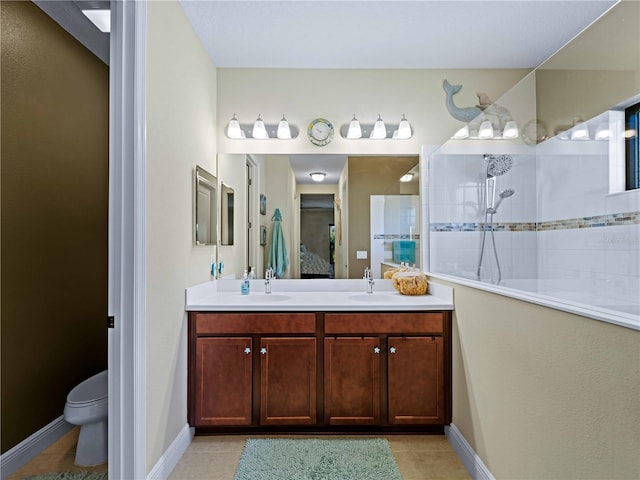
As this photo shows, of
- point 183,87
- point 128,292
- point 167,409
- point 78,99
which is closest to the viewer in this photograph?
point 128,292

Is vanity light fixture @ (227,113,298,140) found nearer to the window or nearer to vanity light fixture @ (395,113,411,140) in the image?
vanity light fixture @ (395,113,411,140)

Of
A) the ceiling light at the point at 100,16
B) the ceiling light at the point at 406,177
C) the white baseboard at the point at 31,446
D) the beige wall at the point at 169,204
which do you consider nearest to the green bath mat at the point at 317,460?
the beige wall at the point at 169,204

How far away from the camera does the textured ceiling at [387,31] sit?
84.3 inches

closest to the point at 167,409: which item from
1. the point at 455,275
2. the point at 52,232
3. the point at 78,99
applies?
the point at 52,232

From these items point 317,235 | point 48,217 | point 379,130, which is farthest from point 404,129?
point 48,217

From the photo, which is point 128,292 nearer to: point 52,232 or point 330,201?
point 52,232

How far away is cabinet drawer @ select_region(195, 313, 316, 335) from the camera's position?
2.32 meters

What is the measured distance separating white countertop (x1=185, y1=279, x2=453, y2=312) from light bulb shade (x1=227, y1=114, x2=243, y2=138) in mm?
1140

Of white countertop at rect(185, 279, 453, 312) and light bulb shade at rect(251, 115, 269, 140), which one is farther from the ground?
light bulb shade at rect(251, 115, 269, 140)

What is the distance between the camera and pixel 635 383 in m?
0.97

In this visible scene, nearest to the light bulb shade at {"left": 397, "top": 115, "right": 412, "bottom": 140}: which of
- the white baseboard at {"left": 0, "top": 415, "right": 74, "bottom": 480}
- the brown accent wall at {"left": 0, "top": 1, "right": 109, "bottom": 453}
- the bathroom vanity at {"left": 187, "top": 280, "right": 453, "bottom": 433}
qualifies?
the bathroom vanity at {"left": 187, "top": 280, "right": 453, "bottom": 433}

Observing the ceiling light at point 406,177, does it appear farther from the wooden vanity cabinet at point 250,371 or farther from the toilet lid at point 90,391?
the toilet lid at point 90,391

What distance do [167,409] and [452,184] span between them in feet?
7.75

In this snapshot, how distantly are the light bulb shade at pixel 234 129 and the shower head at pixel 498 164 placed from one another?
184 centimetres
